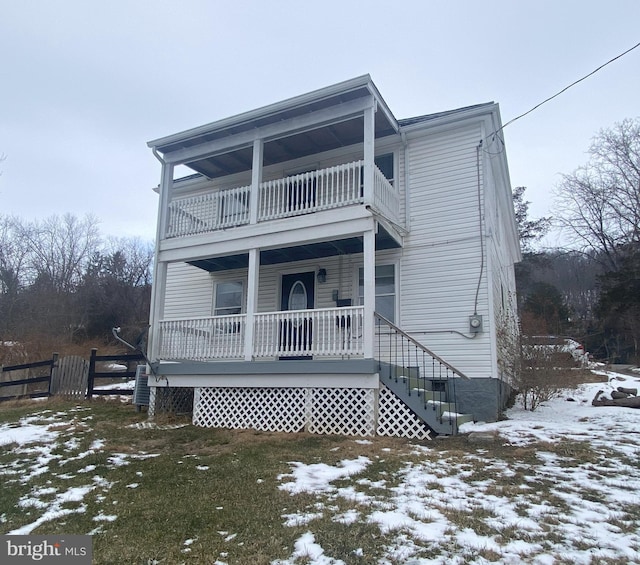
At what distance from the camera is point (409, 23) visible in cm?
1127

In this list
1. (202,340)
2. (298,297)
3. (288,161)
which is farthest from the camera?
(288,161)

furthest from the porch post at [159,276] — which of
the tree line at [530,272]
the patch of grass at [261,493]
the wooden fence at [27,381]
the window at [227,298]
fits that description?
the tree line at [530,272]

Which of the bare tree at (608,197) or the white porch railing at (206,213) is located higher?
the bare tree at (608,197)

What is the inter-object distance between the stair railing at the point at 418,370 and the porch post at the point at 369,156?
2.26 m

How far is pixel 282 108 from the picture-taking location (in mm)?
9594

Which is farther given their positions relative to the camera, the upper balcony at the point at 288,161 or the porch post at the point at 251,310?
the porch post at the point at 251,310

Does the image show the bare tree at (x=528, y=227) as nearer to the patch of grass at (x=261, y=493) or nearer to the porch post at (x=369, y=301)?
the porch post at (x=369, y=301)

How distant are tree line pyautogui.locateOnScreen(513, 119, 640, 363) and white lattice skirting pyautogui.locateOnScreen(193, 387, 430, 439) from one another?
17689 mm

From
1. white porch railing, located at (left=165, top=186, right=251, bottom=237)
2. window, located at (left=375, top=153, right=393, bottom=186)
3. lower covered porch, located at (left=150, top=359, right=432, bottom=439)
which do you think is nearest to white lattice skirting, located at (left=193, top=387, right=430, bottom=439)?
lower covered porch, located at (left=150, top=359, right=432, bottom=439)

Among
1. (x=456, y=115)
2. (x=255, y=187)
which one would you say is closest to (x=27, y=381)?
(x=255, y=187)

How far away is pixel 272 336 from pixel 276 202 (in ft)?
10.2

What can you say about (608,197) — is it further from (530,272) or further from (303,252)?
(303,252)

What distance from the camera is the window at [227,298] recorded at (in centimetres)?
1252

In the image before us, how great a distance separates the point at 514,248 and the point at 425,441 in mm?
13399
